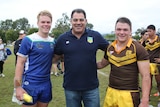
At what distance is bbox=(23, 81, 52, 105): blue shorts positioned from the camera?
151 inches

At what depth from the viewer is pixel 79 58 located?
154 inches

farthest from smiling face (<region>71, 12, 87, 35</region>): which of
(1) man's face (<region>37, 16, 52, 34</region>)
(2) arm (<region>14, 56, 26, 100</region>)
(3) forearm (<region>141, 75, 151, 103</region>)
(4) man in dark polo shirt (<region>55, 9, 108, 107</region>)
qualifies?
(3) forearm (<region>141, 75, 151, 103</region>)

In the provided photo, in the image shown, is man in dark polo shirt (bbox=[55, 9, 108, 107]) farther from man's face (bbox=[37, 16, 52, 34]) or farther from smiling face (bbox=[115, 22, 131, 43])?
smiling face (bbox=[115, 22, 131, 43])

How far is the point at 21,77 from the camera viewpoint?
383cm

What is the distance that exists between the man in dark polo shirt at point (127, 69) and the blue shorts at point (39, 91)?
3.08 feet

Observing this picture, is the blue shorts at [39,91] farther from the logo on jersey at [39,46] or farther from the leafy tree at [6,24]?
the leafy tree at [6,24]

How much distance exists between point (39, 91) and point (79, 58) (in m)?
0.76

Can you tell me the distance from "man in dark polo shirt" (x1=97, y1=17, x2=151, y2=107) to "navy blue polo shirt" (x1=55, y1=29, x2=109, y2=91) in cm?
39

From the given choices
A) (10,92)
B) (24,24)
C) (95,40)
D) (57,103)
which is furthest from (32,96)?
(24,24)

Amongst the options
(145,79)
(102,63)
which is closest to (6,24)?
(102,63)

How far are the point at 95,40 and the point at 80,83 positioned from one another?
0.69 metres

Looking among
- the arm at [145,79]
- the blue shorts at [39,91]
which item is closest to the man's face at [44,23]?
the blue shorts at [39,91]

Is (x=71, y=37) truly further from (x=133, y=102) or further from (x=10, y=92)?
(x=10, y=92)

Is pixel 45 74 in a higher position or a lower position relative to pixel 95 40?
lower
